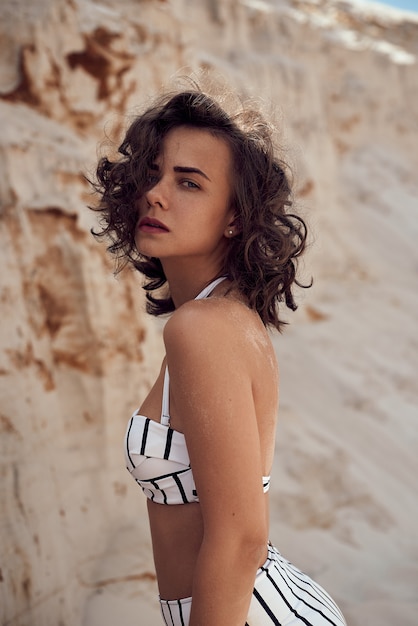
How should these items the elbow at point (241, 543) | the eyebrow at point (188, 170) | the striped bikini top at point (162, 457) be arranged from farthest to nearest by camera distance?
the eyebrow at point (188, 170) → the striped bikini top at point (162, 457) → the elbow at point (241, 543)

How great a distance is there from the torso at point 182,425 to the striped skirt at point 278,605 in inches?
1.6

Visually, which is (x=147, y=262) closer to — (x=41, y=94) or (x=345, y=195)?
(x=41, y=94)

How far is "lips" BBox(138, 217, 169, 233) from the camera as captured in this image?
57.8 inches

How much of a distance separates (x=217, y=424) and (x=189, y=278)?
0.49 metres

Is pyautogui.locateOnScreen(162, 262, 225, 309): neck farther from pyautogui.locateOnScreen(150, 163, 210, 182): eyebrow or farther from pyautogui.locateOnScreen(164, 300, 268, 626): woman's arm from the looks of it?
pyautogui.locateOnScreen(164, 300, 268, 626): woman's arm

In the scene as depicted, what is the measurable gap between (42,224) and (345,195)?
A: 7009mm

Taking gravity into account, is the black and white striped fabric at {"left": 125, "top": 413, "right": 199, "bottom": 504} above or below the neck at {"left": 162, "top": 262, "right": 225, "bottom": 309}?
below

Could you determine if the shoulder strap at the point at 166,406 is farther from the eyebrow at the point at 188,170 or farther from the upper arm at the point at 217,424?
the eyebrow at the point at 188,170

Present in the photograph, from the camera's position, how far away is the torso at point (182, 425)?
1.31 m

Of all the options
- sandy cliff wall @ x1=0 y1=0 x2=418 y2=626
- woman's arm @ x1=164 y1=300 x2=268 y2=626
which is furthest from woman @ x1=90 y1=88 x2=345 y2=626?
sandy cliff wall @ x1=0 y1=0 x2=418 y2=626

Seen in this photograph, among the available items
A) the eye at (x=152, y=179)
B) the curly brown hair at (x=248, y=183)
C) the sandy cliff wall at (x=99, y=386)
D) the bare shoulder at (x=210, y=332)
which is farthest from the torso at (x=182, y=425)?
the sandy cliff wall at (x=99, y=386)

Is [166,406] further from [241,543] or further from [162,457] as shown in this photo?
[241,543]

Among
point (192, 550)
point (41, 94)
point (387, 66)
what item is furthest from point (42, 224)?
point (387, 66)

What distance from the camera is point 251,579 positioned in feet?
3.97
